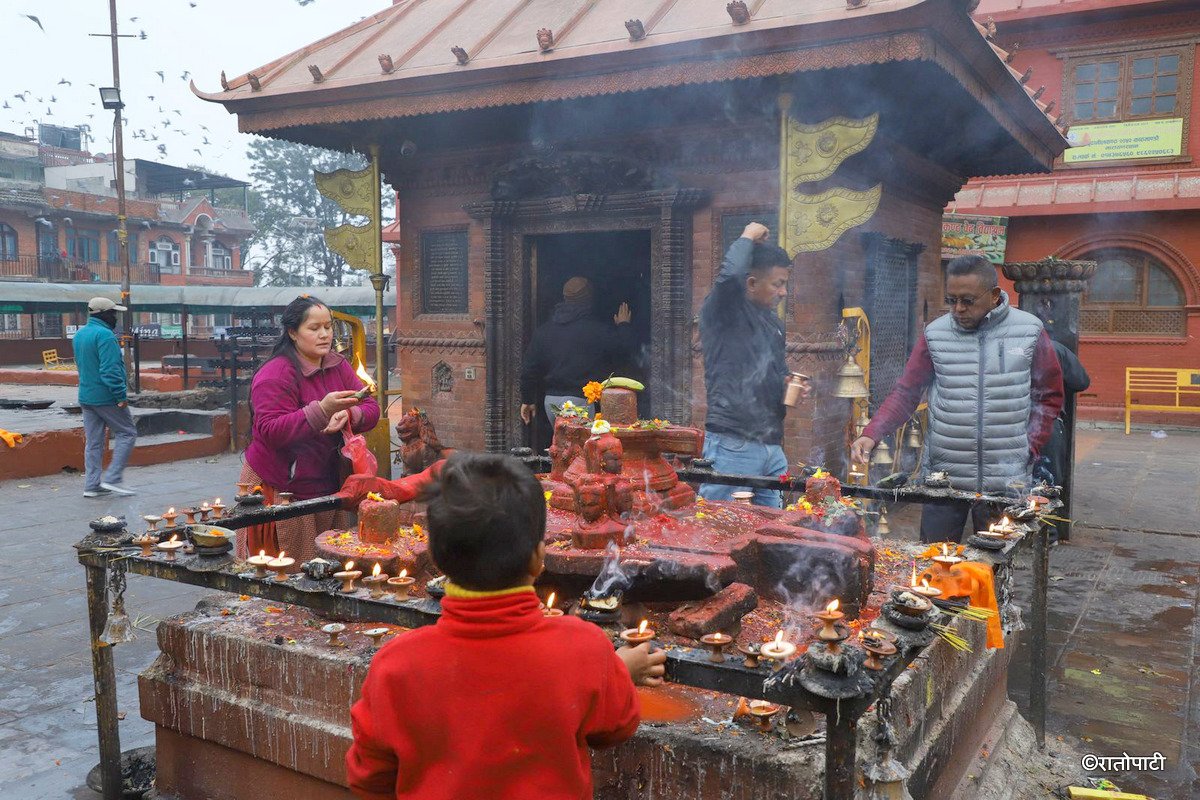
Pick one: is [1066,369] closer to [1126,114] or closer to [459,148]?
[459,148]

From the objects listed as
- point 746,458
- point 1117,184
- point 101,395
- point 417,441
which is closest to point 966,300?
point 746,458

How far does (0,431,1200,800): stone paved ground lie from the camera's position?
3783mm

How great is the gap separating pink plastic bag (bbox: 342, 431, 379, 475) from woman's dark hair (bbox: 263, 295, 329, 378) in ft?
1.30

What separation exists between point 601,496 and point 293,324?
6.06 feet

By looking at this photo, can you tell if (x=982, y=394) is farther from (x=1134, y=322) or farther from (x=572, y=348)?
(x=1134, y=322)

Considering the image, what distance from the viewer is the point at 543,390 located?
8836mm

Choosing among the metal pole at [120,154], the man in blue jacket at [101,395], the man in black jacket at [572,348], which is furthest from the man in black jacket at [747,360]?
the metal pole at [120,154]

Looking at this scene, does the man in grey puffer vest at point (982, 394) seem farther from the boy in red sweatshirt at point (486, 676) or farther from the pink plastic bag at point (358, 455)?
the boy in red sweatshirt at point (486, 676)

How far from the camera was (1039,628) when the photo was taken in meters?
3.57

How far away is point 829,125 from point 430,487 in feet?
16.6

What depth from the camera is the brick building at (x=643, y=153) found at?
6.07 meters

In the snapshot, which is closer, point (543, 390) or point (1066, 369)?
point (1066, 369)

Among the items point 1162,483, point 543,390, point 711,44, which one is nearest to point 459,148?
point 543,390

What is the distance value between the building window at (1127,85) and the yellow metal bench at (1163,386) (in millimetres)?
4927
